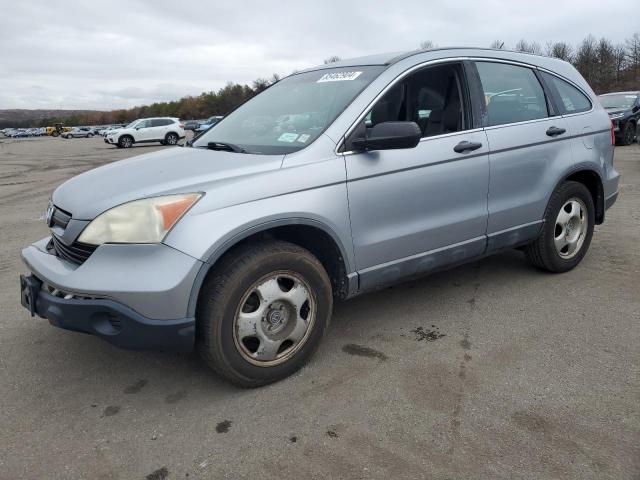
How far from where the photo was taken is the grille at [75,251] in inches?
103

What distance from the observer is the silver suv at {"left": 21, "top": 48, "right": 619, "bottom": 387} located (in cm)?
251

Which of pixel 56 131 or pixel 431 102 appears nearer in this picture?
pixel 431 102

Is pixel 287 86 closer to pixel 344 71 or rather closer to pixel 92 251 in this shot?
pixel 344 71

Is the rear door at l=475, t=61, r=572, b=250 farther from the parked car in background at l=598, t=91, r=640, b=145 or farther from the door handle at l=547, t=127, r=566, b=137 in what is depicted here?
the parked car in background at l=598, t=91, r=640, b=145

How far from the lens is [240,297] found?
2.64 meters

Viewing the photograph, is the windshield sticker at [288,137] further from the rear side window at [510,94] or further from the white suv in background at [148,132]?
the white suv in background at [148,132]

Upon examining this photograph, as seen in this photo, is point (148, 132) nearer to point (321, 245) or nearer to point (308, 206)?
point (321, 245)

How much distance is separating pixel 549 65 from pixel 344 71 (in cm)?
192

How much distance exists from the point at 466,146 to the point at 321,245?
1241mm

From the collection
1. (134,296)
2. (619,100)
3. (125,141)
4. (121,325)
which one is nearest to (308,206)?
(134,296)

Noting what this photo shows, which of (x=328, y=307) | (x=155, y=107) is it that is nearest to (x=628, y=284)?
(x=328, y=307)

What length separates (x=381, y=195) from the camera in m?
3.11

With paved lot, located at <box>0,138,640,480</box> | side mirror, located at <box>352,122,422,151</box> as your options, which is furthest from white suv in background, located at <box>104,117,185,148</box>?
side mirror, located at <box>352,122,422,151</box>

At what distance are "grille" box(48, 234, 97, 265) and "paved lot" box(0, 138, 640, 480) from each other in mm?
751
